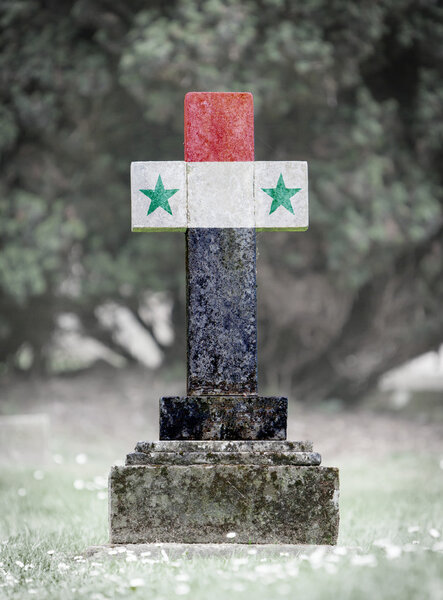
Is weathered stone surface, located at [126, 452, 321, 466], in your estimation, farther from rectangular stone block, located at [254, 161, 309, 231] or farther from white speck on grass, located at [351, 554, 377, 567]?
rectangular stone block, located at [254, 161, 309, 231]

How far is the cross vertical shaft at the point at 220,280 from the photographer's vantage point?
156 inches

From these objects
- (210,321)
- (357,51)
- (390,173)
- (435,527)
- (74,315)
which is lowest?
(435,527)

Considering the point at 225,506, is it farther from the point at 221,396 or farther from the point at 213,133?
the point at 213,133

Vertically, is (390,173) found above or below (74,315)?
above

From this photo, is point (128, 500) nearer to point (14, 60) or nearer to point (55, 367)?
point (14, 60)

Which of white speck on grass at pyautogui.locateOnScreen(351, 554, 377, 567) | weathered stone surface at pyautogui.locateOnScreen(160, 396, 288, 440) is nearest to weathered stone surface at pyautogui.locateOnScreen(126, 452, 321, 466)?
weathered stone surface at pyautogui.locateOnScreen(160, 396, 288, 440)

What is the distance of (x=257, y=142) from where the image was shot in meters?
9.38

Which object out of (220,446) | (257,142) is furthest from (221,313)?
(257,142)

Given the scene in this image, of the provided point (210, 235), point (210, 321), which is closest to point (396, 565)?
point (210, 321)

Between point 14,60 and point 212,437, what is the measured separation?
22.2 ft

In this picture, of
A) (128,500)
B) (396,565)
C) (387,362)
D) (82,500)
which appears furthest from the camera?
(387,362)

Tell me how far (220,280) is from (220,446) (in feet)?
2.87

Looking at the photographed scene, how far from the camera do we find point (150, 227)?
4070mm

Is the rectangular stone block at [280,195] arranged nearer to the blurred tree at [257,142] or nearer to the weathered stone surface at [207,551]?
the weathered stone surface at [207,551]
